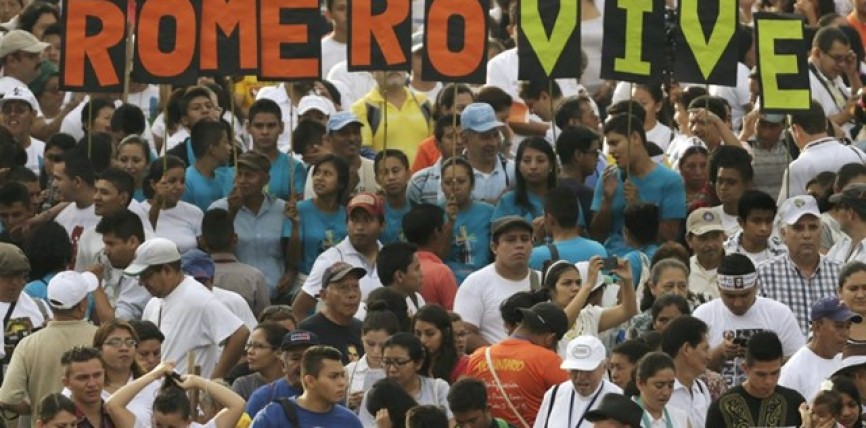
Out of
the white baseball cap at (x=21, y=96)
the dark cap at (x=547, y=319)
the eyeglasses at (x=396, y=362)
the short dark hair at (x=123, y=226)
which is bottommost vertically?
the eyeglasses at (x=396, y=362)

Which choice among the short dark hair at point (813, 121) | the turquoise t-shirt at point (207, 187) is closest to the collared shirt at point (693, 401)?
the short dark hair at point (813, 121)

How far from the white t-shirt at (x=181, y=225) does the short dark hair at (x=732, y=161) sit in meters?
3.79

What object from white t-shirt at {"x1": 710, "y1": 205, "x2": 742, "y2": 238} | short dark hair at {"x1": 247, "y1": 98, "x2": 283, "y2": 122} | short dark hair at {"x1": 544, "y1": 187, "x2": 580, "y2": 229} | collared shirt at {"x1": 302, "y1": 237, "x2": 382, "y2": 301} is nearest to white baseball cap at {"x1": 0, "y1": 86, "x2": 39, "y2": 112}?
short dark hair at {"x1": 247, "y1": 98, "x2": 283, "y2": 122}

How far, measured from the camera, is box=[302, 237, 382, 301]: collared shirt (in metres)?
22.3

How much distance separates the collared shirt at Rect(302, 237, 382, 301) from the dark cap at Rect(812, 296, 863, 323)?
3379 millimetres

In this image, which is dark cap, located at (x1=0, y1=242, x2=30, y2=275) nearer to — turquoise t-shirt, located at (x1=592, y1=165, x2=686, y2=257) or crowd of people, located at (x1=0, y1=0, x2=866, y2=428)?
crowd of people, located at (x1=0, y1=0, x2=866, y2=428)

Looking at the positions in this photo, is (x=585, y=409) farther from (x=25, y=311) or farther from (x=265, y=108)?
(x=265, y=108)

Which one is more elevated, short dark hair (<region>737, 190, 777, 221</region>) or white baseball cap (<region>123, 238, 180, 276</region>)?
short dark hair (<region>737, 190, 777, 221</region>)

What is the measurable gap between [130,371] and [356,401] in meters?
1.39

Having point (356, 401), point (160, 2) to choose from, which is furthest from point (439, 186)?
point (356, 401)

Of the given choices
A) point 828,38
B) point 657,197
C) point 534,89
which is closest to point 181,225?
point 657,197

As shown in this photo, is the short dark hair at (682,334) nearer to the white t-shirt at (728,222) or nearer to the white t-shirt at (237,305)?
the white t-shirt at (237,305)

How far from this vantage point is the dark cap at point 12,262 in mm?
21094

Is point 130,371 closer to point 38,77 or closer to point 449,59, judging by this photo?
point 449,59
